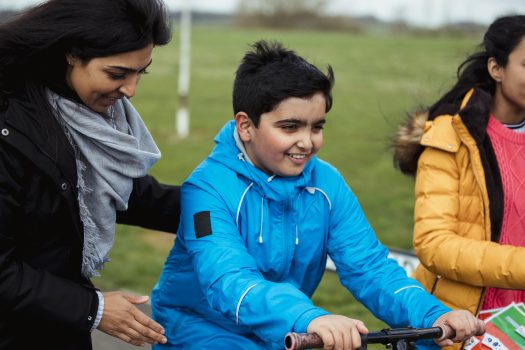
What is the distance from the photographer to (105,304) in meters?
2.70

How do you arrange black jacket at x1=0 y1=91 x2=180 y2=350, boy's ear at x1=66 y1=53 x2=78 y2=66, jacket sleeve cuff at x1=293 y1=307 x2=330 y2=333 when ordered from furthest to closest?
boy's ear at x1=66 y1=53 x2=78 y2=66, black jacket at x1=0 y1=91 x2=180 y2=350, jacket sleeve cuff at x1=293 y1=307 x2=330 y2=333

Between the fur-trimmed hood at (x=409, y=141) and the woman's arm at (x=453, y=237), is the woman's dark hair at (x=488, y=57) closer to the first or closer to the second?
the fur-trimmed hood at (x=409, y=141)

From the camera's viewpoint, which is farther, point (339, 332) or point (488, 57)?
point (488, 57)

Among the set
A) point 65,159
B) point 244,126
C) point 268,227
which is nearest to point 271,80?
point 244,126

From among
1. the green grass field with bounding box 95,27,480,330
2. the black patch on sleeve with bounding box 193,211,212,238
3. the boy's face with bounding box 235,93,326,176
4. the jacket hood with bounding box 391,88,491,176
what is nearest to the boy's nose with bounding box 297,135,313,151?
the boy's face with bounding box 235,93,326,176

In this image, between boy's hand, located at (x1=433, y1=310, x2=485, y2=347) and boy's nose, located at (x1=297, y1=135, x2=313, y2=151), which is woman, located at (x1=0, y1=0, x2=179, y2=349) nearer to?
boy's nose, located at (x1=297, y1=135, x2=313, y2=151)

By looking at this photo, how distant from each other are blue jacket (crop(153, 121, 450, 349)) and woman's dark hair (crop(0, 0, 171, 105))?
1.93 feet

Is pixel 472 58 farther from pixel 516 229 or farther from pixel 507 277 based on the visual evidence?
pixel 507 277

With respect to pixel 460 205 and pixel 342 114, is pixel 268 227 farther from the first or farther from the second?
pixel 342 114

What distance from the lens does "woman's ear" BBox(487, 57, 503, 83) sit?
3.41 metres

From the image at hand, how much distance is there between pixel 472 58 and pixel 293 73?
3.67 feet

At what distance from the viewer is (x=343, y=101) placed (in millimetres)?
18172

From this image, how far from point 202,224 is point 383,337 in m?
0.77

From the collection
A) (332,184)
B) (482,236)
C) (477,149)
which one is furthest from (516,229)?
(332,184)
